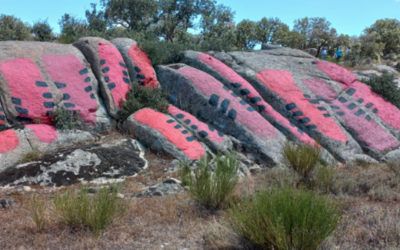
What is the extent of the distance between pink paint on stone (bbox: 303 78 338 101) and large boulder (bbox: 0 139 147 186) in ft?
18.8

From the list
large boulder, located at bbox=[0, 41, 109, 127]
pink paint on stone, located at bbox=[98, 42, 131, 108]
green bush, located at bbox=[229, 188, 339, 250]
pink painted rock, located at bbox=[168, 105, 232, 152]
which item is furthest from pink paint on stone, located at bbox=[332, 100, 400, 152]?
green bush, located at bbox=[229, 188, 339, 250]

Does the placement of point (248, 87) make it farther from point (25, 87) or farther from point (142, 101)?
point (25, 87)

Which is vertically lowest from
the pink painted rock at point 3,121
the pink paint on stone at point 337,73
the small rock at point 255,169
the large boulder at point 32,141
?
the small rock at point 255,169

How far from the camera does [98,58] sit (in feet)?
37.9

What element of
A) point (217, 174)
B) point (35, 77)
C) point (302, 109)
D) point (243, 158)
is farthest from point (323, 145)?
point (35, 77)

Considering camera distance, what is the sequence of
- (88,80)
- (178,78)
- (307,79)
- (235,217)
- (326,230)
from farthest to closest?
(307,79) → (178,78) → (88,80) → (235,217) → (326,230)

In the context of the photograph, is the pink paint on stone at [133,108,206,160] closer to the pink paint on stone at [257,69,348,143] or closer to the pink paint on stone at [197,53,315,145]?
the pink paint on stone at [197,53,315,145]

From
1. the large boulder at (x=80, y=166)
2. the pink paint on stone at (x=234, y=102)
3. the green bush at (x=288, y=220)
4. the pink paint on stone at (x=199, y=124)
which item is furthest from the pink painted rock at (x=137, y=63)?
the green bush at (x=288, y=220)

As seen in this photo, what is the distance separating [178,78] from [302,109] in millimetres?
3195

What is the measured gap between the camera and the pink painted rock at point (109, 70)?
435 inches

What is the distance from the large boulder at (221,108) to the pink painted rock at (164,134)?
3.44 feet

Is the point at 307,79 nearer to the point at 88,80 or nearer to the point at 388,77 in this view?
the point at 388,77

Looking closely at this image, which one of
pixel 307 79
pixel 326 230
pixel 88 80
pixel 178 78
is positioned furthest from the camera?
pixel 307 79

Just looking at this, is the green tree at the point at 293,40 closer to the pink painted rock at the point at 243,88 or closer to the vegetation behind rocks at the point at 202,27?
the vegetation behind rocks at the point at 202,27
